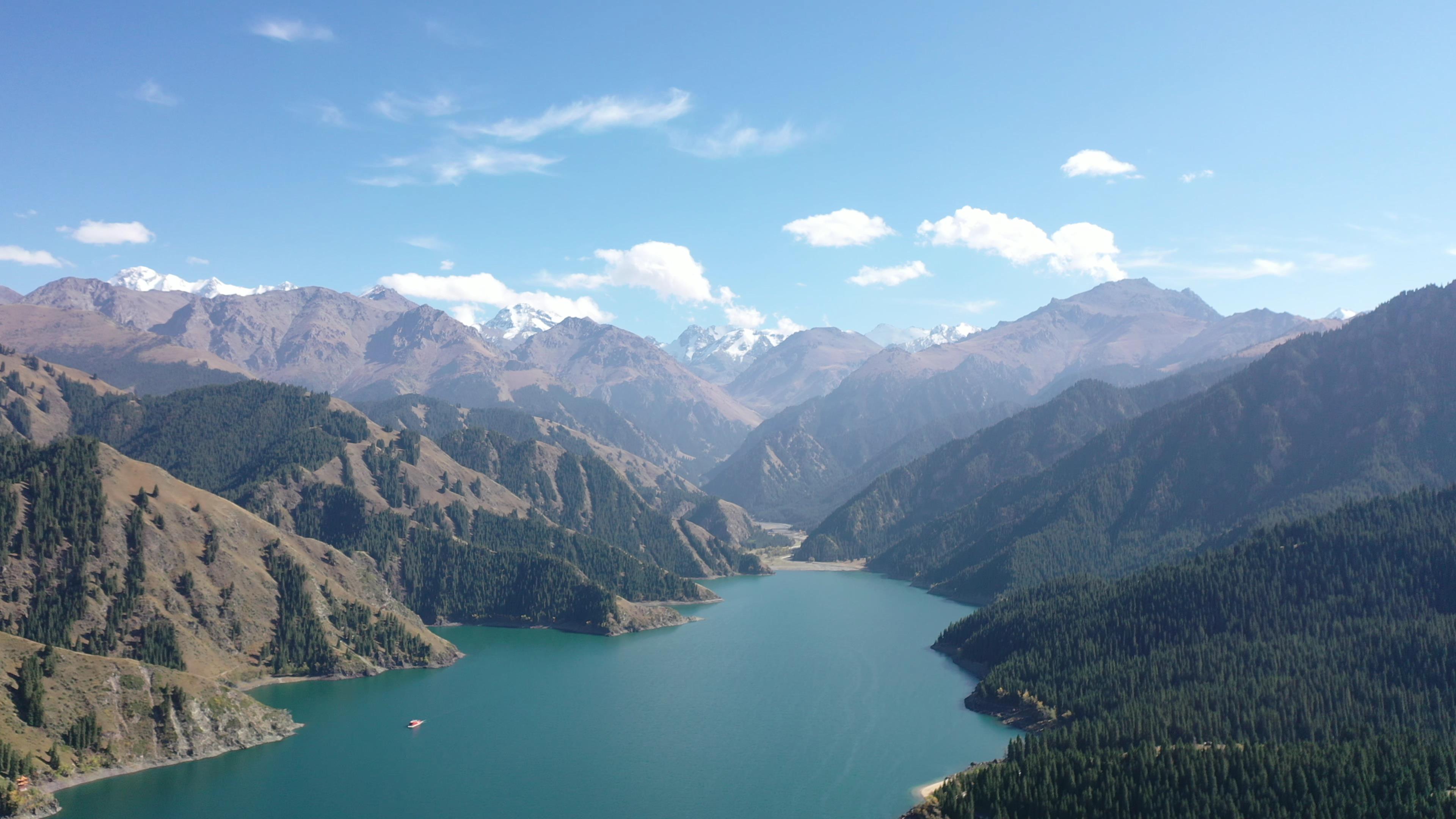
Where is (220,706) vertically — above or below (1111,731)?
above

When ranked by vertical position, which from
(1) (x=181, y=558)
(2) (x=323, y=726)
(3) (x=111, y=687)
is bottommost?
(2) (x=323, y=726)

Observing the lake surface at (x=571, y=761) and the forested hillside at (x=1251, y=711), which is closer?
the forested hillside at (x=1251, y=711)

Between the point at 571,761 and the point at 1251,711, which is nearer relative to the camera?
the point at 1251,711

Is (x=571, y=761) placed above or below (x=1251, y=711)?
above

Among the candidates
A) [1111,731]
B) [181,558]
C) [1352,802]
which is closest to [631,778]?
[1111,731]

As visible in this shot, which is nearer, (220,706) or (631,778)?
(631,778)

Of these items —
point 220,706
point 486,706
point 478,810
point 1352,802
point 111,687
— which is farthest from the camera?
point 486,706

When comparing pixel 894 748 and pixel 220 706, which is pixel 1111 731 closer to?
pixel 894 748

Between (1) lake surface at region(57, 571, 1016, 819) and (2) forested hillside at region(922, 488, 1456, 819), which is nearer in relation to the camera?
(2) forested hillside at region(922, 488, 1456, 819)
